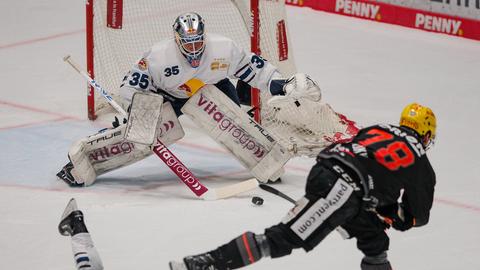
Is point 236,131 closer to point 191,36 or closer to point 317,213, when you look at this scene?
point 191,36

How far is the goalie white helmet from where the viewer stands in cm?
699

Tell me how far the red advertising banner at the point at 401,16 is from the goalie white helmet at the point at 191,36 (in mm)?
3849

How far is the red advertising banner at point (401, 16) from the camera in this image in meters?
10.3

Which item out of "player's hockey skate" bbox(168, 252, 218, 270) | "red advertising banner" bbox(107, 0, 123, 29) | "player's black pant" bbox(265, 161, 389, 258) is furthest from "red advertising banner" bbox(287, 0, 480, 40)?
"player's hockey skate" bbox(168, 252, 218, 270)

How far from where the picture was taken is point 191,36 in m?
6.99

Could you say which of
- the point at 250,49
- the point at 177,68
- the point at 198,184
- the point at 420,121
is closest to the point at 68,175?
the point at 198,184

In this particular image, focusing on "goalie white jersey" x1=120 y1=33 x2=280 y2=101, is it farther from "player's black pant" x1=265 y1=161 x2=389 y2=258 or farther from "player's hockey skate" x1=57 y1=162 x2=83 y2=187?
"player's black pant" x1=265 y1=161 x2=389 y2=258

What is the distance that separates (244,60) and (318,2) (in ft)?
13.8

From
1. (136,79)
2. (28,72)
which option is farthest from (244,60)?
(28,72)

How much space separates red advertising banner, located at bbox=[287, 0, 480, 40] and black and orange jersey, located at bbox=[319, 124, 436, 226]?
534 centimetres

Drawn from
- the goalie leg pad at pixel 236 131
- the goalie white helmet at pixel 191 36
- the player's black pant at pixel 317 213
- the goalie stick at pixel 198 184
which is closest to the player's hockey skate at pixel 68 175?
the goalie stick at pixel 198 184

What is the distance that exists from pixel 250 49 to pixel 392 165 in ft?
11.9

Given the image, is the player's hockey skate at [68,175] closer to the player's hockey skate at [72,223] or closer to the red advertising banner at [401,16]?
the player's hockey skate at [72,223]

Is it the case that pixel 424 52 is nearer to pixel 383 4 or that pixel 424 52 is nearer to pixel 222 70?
pixel 383 4
